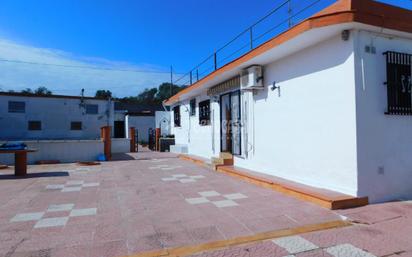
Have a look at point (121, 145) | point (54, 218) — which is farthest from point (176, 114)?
point (54, 218)

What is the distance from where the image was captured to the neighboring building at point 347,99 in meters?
5.04

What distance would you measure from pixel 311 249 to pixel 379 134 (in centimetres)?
290

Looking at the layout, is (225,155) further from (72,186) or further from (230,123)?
(72,186)

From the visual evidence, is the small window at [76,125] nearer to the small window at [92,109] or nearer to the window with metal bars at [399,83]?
the small window at [92,109]

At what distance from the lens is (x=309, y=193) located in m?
5.27

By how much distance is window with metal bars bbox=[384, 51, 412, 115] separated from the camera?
5320 millimetres

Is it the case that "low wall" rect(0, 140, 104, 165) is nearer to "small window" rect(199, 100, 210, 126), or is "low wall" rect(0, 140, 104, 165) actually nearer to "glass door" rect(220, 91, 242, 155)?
"small window" rect(199, 100, 210, 126)

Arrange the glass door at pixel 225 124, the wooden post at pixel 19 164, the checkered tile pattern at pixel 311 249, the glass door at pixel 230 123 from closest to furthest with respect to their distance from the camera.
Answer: the checkered tile pattern at pixel 311 249
the wooden post at pixel 19 164
the glass door at pixel 230 123
the glass door at pixel 225 124

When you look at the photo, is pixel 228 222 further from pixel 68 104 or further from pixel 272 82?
pixel 68 104

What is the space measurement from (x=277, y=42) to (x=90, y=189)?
520 centimetres

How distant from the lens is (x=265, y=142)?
306 inches

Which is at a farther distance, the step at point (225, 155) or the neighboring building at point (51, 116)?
the neighboring building at point (51, 116)

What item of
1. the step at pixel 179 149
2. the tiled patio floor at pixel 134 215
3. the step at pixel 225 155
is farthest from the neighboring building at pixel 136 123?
the tiled patio floor at pixel 134 215

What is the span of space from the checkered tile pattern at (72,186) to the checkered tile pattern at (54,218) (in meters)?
1.50
